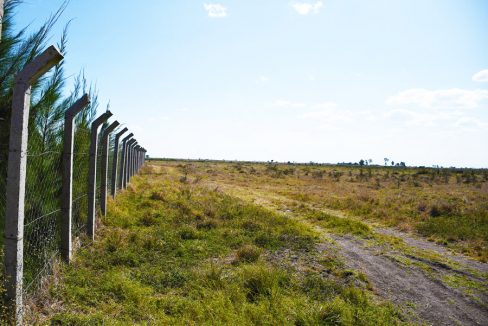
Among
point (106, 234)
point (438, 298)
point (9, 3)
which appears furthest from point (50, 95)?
point (438, 298)

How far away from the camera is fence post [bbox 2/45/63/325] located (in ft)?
10.2

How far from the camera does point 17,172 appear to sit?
314 cm

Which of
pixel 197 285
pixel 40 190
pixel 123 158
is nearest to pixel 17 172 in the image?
pixel 40 190

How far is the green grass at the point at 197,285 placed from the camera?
13.9 feet

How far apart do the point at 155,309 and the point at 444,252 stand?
788 centimetres

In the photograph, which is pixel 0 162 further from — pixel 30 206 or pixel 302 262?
pixel 302 262

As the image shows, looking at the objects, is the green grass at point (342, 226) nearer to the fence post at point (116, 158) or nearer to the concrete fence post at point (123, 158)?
the fence post at point (116, 158)

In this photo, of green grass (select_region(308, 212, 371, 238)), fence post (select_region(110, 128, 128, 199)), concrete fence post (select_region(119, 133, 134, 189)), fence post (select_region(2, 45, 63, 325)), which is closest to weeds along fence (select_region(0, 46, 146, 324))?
fence post (select_region(2, 45, 63, 325))

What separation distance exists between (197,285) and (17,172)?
296cm

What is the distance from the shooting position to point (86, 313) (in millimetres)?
4070

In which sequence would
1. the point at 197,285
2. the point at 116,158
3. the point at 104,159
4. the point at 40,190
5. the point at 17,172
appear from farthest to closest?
the point at 116,158, the point at 104,159, the point at 197,285, the point at 40,190, the point at 17,172

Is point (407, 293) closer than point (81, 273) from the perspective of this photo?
No

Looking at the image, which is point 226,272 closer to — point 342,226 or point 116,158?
point 116,158

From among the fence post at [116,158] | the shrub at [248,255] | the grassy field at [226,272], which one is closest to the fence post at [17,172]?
the grassy field at [226,272]
